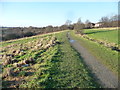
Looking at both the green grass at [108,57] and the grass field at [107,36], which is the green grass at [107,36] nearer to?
the grass field at [107,36]

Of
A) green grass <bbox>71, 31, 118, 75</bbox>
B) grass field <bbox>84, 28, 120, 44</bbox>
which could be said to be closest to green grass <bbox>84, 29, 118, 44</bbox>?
grass field <bbox>84, 28, 120, 44</bbox>

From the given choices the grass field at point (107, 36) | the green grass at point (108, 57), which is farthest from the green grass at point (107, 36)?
the green grass at point (108, 57)

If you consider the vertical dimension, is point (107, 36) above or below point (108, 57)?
above

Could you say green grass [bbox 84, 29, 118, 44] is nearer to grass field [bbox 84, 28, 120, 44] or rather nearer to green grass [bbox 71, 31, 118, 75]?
grass field [bbox 84, 28, 120, 44]

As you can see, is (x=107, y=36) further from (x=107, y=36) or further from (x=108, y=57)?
(x=108, y=57)

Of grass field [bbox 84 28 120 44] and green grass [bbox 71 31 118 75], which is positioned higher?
grass field [bbox 84 28 120 44]

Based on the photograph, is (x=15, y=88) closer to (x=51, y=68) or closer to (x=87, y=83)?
(x=51, y=68)

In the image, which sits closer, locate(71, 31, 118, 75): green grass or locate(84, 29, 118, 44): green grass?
locate(71, 31, 118, 75): green grass

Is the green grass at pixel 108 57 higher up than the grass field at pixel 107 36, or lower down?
lower down

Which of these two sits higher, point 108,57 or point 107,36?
point 107,36

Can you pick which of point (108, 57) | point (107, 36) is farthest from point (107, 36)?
point (108, 57)

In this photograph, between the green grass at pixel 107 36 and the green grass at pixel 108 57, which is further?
the green grass at pixel 107 36

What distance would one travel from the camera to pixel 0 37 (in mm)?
46938

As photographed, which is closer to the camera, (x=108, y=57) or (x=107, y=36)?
(x=108, y=57)
